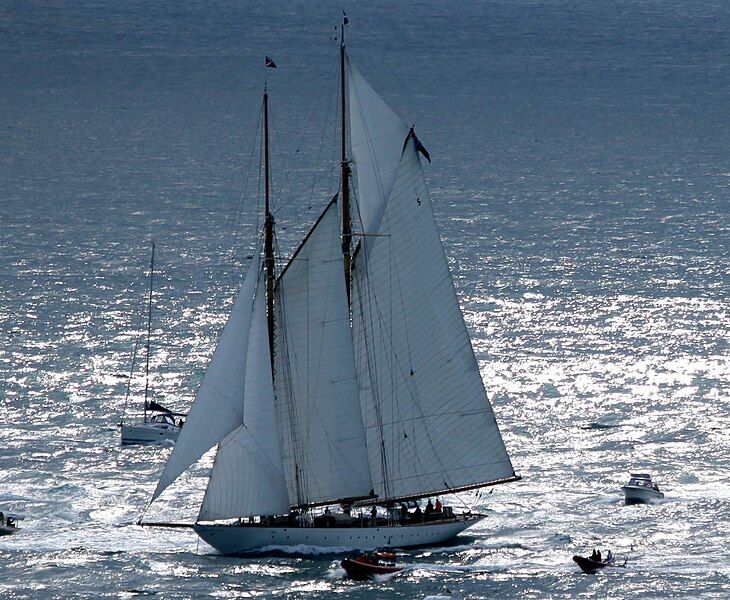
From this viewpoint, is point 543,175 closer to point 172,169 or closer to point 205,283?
point 172,169

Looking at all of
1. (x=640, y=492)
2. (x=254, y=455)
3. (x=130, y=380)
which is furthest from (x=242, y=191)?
(x=254, y=455)

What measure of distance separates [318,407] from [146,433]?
2018 cm

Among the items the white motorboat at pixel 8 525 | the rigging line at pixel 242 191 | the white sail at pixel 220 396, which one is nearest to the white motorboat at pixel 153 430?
the white motorboat at pixel 8 525

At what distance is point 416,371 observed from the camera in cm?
8481

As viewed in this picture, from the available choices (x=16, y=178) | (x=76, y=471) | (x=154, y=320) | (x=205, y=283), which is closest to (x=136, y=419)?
(x=76, y=471)

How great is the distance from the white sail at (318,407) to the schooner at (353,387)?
0.21 ft

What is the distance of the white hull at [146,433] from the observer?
99.8m

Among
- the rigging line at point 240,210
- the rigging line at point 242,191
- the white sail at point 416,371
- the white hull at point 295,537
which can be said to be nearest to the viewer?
the white hull at point 295,537

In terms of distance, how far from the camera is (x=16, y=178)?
17725 centimetres

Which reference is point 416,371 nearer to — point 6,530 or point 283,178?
point 6,530

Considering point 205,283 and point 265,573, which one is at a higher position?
point 205,283

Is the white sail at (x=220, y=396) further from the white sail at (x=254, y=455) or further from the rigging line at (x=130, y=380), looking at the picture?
the rigging line at (x=130, y=380)

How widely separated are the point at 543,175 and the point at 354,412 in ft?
321

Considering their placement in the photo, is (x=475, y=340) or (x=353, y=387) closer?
(x=353, y=387)
